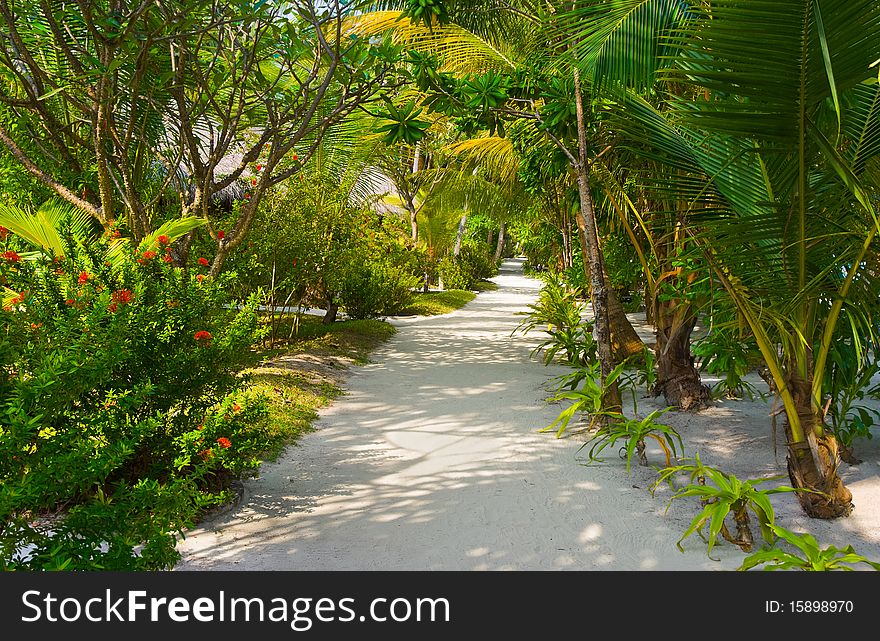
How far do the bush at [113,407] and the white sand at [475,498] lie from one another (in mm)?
355

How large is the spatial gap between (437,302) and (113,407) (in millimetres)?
14068

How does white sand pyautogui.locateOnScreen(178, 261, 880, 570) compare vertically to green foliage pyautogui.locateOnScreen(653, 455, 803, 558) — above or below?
below

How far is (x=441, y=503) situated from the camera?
4004mm

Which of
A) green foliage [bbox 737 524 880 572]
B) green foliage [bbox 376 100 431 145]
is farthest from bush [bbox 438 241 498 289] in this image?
green foliage [bbox 737 524 880 572]

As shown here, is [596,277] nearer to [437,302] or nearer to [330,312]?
[330,312]

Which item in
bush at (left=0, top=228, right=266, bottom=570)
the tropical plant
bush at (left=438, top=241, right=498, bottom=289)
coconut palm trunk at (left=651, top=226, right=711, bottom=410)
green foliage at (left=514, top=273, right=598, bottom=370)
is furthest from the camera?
bush at (left=438, top=241, right=498, bottom=289)

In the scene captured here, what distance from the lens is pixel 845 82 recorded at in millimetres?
2906

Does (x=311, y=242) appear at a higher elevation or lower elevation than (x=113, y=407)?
higher

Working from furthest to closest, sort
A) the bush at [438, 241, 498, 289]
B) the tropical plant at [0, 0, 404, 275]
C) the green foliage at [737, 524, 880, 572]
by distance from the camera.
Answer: the bush at [438, 241, 498, 289] < the tropical plant at [0, 0, 404, 275] < the green foliage at [737, 524, 880, 572]

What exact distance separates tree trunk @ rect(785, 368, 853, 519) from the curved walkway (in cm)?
60

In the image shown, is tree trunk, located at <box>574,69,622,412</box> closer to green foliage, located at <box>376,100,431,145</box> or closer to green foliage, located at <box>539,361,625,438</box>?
green foliage, located at <box>539,361,625,438</box>

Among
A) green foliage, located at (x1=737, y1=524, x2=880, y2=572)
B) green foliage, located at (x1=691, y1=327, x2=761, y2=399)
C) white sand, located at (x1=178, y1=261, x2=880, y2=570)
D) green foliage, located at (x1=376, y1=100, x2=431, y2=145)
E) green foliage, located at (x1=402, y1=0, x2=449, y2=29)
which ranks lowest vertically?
white sand, located at (x1=178, y1=261, x2=880, y2=570)

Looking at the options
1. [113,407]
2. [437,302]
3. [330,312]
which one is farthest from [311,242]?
[437,302]

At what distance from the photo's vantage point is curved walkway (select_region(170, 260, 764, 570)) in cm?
326
